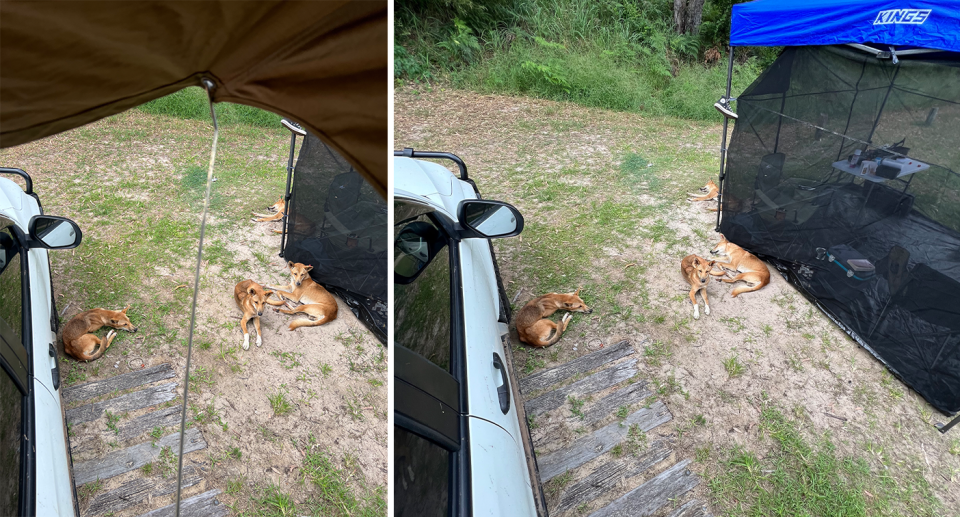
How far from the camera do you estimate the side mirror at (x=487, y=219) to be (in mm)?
1979

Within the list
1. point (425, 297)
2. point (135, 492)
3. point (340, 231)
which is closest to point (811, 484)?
point (425, 297)

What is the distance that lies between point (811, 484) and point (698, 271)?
153cm

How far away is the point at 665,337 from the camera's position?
3.51m

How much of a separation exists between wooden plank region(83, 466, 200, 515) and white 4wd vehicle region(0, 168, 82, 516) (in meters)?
0.03

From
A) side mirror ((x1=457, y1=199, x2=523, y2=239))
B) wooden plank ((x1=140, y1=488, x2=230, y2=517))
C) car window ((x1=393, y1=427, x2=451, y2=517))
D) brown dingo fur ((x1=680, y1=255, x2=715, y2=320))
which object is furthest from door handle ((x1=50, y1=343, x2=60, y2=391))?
brown dingo fur ((x1=680, y1=255, x2=715, y2=320))

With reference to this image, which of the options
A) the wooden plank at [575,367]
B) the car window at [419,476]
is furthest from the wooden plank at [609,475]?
the car window at [419,476]

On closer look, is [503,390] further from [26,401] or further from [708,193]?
[708,193]

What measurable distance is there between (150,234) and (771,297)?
13.3 ft

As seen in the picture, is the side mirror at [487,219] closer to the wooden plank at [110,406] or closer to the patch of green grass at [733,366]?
the wooden plank at [110,406]

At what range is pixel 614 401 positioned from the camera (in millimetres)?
3006

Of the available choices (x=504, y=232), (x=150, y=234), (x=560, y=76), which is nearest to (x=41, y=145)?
(x=150, y=234)

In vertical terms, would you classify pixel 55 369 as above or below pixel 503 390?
above

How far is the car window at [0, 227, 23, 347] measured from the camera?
0.77 m

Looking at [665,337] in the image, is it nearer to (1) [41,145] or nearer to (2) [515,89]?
(1) [41,145]
